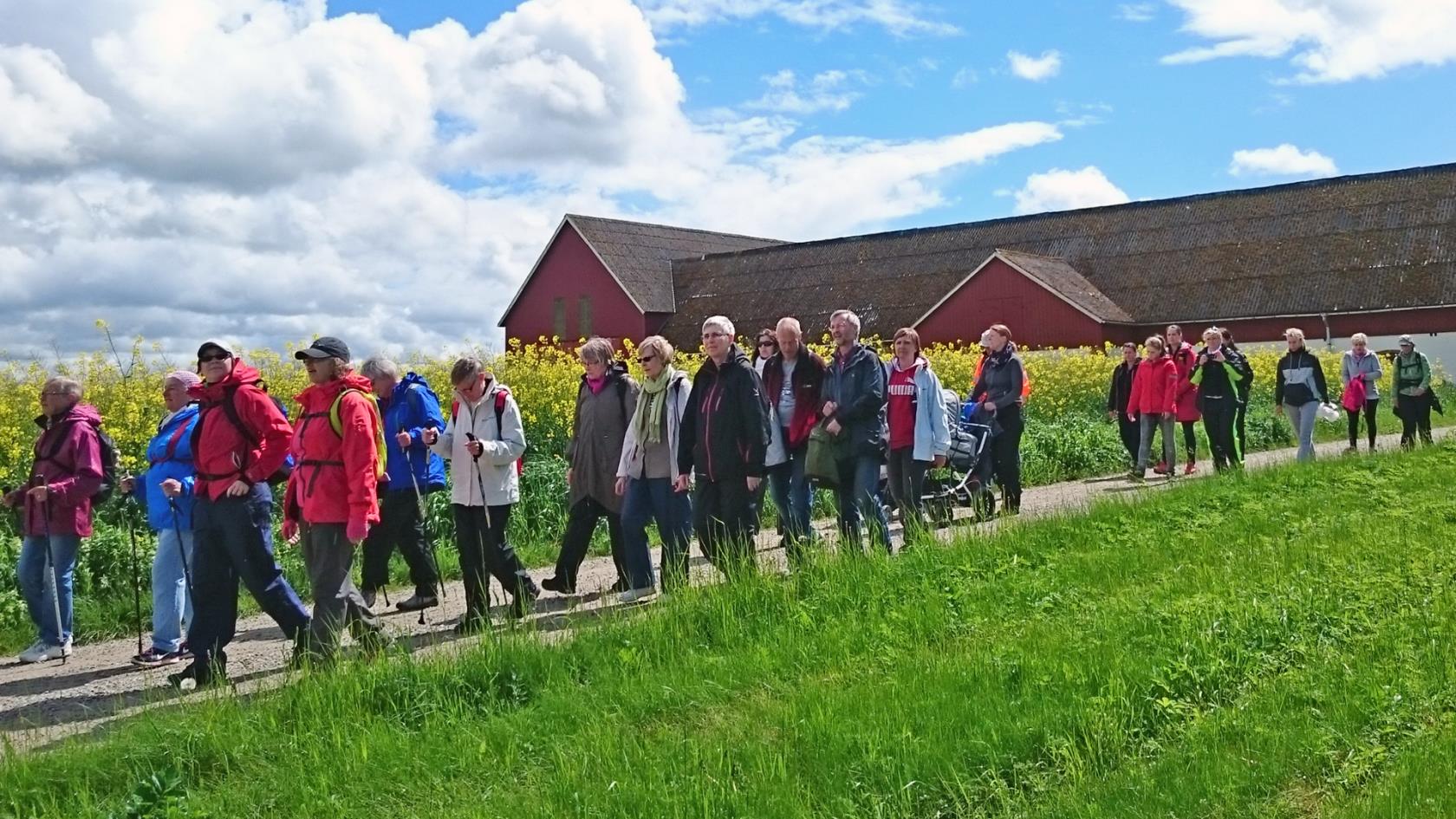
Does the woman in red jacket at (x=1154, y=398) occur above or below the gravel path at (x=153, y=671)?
above

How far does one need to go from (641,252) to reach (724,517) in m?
48.6

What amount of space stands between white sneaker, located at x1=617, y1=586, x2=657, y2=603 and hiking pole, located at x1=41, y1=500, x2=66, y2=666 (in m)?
3.57

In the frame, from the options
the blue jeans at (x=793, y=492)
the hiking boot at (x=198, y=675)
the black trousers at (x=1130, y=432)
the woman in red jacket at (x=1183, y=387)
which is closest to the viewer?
the hiking boot at (x=198, y=675)

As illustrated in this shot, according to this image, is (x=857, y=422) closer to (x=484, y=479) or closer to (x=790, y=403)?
(x=790, y=403)

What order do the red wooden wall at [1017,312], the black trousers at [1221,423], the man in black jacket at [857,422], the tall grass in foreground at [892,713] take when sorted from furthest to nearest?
the red wooden wall at [1017,312], the black trousers at [1221,423], the man in black jacket at [857,422], the tall grass in foreground at [892,713]

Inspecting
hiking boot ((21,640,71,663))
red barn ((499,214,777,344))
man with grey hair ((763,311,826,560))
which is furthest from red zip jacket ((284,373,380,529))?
red barn ((499,214,777,344))

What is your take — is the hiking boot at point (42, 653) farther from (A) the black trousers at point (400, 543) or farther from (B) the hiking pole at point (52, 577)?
(A) the black trousers at point (400, 543)

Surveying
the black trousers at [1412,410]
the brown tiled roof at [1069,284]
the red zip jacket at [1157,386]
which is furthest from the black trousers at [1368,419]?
the brown tiled roof at [1069,284]

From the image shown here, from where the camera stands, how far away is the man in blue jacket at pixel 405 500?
9.41m

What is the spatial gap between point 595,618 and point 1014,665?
2.47 m

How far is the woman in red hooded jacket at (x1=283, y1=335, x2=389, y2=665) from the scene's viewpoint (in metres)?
7.10

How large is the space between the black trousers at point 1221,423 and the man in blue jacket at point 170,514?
1030 centimetres

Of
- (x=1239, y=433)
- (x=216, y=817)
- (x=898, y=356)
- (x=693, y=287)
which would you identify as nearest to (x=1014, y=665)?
(x=216, y=817)

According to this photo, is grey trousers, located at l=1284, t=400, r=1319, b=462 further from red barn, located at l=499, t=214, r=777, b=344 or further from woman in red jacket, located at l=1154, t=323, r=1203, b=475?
red barn, located at l=499, t=214, r=777, b=344
